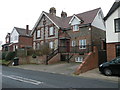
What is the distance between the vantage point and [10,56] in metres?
26.2

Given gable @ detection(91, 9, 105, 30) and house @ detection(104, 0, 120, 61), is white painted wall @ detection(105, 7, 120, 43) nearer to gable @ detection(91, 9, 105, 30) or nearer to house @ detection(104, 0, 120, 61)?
house @ detection(104, 0, 120, 61)

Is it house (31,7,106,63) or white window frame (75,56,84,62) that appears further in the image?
house (31,7,106,63)

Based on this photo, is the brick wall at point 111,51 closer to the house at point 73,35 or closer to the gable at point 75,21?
the house at point 73,35

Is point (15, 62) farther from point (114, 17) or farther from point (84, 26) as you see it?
point (114, 17)

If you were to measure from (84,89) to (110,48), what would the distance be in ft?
34.1

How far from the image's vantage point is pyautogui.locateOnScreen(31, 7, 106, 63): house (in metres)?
22.6

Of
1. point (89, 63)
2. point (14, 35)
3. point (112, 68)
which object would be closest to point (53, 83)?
point (112, 68)

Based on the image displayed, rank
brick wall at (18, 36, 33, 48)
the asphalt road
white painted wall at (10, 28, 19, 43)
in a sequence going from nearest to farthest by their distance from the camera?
the asphalt road
brick wall at (18, 36, 33, 48)
white painted wall at (10, 28, 19, 43)

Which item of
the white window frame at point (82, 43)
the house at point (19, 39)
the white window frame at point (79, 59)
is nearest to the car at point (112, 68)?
the white window frame at point (79, 59)

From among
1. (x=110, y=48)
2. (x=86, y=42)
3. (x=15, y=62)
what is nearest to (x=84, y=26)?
(x=86, y=42)

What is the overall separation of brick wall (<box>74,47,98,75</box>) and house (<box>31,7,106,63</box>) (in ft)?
13.4

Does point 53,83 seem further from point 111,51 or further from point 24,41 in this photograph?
point 24,41

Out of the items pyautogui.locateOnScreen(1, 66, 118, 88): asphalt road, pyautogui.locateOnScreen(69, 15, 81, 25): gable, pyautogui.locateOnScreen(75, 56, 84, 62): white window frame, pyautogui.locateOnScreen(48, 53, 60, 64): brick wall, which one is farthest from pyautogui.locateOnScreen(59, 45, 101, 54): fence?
pyautogui.locateOnScreen(1, 66, 118, 88): asphalt road

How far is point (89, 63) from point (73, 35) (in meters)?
10.3
